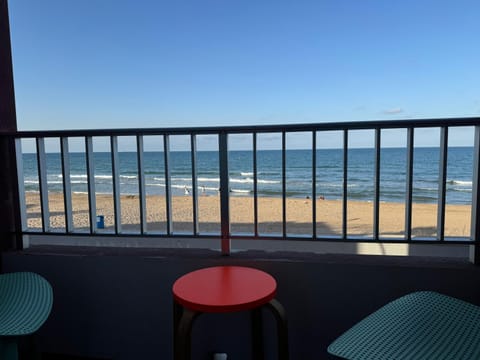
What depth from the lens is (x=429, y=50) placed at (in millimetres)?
15312

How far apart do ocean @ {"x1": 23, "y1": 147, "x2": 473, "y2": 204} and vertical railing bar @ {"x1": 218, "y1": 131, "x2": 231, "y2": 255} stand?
633 cm

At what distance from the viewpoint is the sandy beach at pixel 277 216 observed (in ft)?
22.5

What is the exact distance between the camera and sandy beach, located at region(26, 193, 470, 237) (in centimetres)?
685

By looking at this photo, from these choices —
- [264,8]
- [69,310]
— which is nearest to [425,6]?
[264,8]

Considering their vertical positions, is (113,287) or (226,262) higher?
(226,262)

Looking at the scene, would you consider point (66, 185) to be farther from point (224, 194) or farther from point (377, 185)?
point (377, 185)

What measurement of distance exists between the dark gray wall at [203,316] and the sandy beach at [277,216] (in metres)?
4.30

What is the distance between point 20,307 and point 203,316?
2.75 ft

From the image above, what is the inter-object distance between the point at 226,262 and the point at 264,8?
10630 millimetres

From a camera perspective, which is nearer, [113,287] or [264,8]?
[113,287]

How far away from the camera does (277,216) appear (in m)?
8.37

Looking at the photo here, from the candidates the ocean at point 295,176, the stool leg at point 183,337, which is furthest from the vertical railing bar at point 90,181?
the ocean at point 295,176

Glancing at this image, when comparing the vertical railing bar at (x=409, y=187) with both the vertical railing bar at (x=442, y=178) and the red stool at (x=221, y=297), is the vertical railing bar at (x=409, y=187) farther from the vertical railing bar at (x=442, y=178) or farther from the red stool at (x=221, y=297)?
the red stool at (x=221, y=297)

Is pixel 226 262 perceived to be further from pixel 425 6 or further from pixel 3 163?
pixel 425 6
